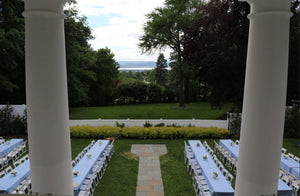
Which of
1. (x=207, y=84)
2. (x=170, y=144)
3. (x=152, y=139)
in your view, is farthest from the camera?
(x=207, y=84)

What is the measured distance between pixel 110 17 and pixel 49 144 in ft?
29.4

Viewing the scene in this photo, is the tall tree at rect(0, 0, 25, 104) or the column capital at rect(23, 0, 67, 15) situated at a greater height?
the tall tree at rect(0, 0, 25, 104)

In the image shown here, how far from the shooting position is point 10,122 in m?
13.7

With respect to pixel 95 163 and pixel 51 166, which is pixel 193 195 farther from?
pixel 51 166

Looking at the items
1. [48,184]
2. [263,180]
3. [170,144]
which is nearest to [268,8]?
[263,180]

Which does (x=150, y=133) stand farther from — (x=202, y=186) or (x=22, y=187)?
(x=22, y=187)

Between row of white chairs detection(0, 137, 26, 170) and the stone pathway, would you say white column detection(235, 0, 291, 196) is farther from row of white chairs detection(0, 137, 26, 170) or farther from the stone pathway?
row of white chairs detection(0, 137, 26, 170)

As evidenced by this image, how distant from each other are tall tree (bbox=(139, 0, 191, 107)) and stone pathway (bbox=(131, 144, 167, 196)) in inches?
491

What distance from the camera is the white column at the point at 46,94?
266cm

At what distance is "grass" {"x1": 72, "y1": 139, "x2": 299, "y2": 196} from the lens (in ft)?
24.5

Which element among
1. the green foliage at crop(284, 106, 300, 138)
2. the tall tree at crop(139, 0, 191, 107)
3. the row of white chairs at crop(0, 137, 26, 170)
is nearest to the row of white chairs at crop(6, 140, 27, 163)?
the row of white chairs at crop(0, 137, 26, 170)

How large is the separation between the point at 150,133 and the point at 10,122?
8559 millimetres

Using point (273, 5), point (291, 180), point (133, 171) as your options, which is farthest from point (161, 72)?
point (273, 5)

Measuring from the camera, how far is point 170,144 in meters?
12.3
